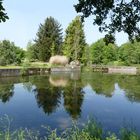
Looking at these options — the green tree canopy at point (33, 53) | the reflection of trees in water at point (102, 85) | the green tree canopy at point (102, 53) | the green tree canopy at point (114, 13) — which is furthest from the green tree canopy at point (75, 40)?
the green tree canopy at point (114, 13)

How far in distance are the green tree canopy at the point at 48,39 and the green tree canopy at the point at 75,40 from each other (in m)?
4.42

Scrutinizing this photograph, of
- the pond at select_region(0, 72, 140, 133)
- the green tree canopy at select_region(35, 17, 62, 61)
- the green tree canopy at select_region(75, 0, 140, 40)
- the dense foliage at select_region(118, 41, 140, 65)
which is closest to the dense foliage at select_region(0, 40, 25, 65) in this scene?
the green tree canopy at select_region(35, 17, 62, 61)

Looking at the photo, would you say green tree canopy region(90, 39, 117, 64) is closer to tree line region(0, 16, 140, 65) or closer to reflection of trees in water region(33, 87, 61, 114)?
tree line region(0, 16, 140, 65)

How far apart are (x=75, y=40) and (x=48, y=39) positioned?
27.8ft

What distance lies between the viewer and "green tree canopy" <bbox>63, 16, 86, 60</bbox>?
97438mm

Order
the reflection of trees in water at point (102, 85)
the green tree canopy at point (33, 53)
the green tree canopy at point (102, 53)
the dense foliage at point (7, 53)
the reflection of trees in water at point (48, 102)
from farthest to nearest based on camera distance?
the green tree canopy at point (102, 53)
the green tree canopy at point (33, 53)
the dense foliage at point (7, 53)
the reflection of trees in water at point (102, 85)
the reflection of trees in water at point (48, 102)

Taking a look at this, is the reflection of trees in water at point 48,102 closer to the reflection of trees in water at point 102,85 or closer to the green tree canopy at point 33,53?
the reflection of trees in water at point 102,85

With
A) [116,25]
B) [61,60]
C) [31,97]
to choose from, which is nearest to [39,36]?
[61,60]

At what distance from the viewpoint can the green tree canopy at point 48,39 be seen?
3939 inches

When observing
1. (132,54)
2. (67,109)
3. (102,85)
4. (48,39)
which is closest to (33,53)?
(48,39)

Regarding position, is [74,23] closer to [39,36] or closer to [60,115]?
[39,36]

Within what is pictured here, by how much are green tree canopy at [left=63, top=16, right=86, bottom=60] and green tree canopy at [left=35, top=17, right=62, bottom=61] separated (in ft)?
14.5

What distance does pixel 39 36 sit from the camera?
103750mm

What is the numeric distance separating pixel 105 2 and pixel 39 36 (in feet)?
299
